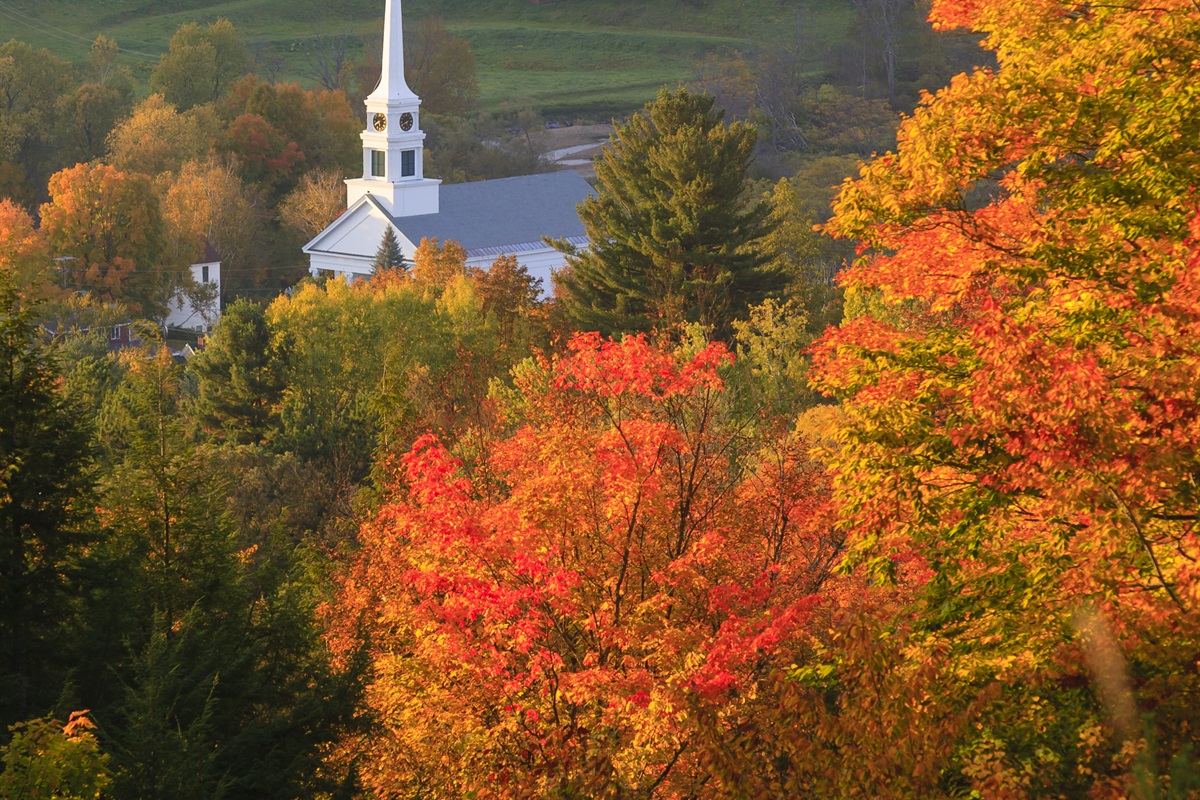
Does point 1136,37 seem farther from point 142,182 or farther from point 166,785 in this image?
point 142,182

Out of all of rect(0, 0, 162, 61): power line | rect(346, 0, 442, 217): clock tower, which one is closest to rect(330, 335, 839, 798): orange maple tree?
rect(346, 0, 442, 217): clock tower

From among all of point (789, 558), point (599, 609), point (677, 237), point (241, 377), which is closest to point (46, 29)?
point (241, 377)

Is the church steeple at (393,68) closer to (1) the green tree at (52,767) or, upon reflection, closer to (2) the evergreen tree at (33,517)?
(2) the evergreen tree at (33,517)

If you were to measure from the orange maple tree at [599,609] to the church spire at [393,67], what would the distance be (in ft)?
269

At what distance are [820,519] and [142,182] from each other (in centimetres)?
7880

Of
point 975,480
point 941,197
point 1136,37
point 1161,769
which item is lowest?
point 1161,769

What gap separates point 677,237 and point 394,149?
57.0 m

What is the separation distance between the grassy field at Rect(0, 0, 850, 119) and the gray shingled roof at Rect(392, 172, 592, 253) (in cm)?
5857

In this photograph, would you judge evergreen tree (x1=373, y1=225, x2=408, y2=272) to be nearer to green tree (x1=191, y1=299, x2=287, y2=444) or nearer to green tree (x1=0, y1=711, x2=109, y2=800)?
green tree (x1=191, y1=299, x2=287, y2=444)

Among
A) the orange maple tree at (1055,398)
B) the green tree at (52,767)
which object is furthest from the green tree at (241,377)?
the orange maple tree at (1055,398)

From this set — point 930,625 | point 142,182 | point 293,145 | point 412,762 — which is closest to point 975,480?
point 930,625

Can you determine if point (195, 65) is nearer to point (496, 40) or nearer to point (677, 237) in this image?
point (496, 40)

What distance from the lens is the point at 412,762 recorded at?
1962 centimetres

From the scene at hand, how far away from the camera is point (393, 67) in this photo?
335 feet
